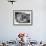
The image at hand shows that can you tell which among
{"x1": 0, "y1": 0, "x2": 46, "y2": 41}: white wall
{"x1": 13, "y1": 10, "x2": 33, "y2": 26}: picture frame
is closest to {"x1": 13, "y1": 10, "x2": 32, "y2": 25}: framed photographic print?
{"x1": 13, "y1": 10, "x2": 33, "y2": 26}: picture frame

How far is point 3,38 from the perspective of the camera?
4906 mm

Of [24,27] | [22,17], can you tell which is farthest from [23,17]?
[24,27]

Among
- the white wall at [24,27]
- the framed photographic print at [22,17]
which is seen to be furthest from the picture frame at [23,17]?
the white wall at [24,27]

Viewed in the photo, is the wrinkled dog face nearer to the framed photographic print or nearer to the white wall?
the framed photographic print

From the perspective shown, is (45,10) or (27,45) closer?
(27,45)

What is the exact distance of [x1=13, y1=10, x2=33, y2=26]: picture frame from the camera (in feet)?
16.1

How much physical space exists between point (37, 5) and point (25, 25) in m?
0.87

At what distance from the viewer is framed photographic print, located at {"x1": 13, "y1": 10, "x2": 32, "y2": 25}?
16.1 feet

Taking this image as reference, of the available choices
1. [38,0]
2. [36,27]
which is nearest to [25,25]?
[36,27]

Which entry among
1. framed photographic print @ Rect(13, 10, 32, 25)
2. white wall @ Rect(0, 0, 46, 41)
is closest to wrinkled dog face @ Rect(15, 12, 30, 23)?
framed photographic print @ Rect(13, 10, 32, 25)

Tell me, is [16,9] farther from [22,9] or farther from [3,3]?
[3,3]

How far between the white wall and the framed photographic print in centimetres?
11

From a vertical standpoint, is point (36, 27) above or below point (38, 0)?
below

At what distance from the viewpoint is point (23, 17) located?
4941 mm
